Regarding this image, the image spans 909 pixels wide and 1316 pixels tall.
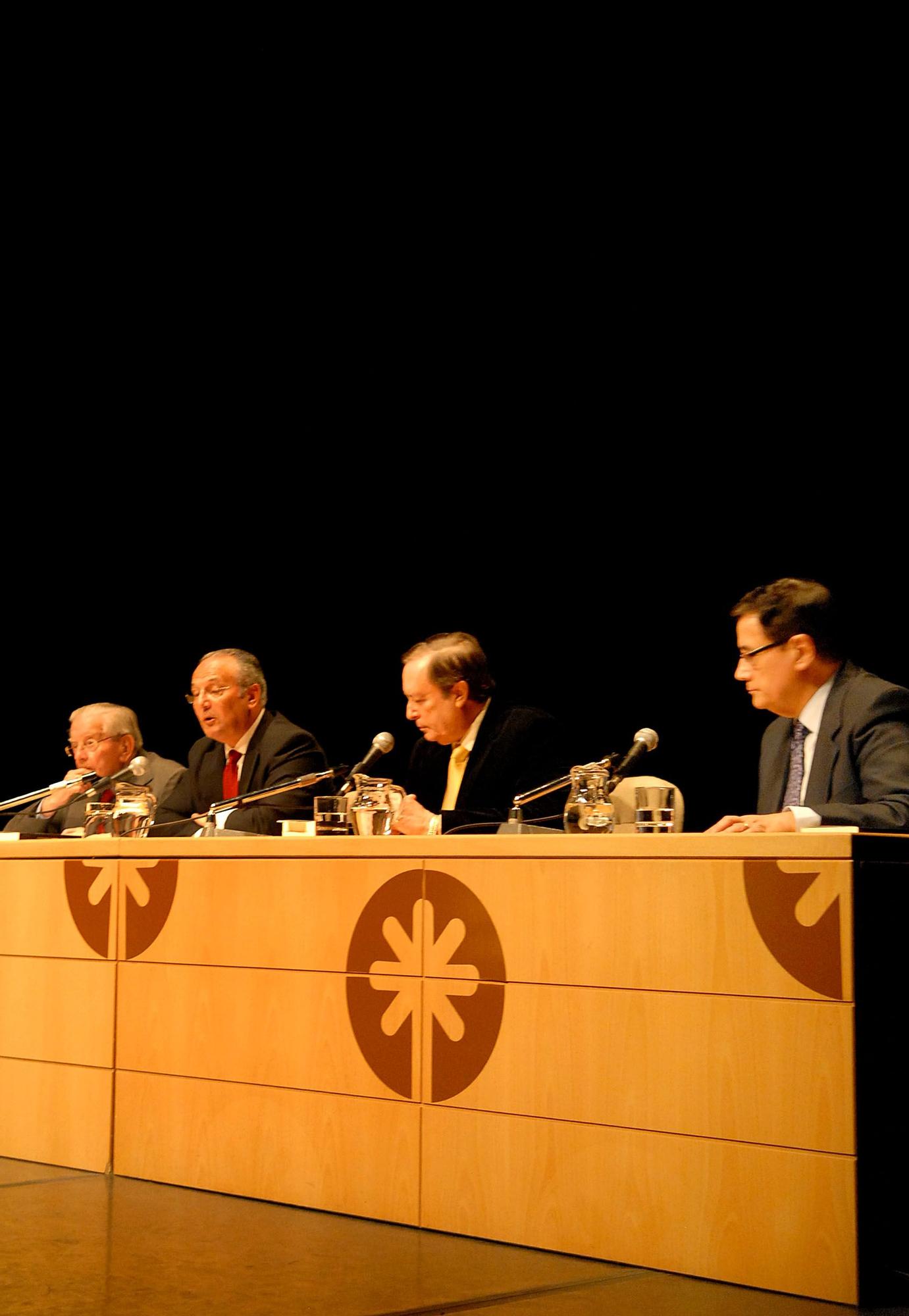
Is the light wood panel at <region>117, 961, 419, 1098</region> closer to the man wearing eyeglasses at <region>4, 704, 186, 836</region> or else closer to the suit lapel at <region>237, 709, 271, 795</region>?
the suit lapel at <region>237, 709, 271, 795</region>

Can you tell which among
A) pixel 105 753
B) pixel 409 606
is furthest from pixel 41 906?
pixel 409 606

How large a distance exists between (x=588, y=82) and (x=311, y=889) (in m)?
2.53

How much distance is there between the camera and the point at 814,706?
3049 mm

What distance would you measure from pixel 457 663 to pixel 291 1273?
183 cm

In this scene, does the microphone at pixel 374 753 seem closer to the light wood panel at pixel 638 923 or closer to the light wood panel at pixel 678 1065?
the light wood panel at pixel 638 923

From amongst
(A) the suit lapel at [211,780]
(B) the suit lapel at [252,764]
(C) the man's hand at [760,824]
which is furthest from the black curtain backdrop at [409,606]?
(C) the man's hand at [760,824]

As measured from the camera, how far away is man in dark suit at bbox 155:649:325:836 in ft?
13.4

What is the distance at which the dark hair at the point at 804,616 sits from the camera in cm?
303

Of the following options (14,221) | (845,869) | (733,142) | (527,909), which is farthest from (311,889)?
(14,221)

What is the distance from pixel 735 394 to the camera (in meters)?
4.14

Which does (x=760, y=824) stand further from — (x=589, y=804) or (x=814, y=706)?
(x=814, y=706)

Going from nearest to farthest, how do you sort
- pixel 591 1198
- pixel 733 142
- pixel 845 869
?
pixel 845 869, pixel 591 1198, pixel 733 142

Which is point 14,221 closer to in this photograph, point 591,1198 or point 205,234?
point 205,234

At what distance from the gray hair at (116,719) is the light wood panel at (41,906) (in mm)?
1454
